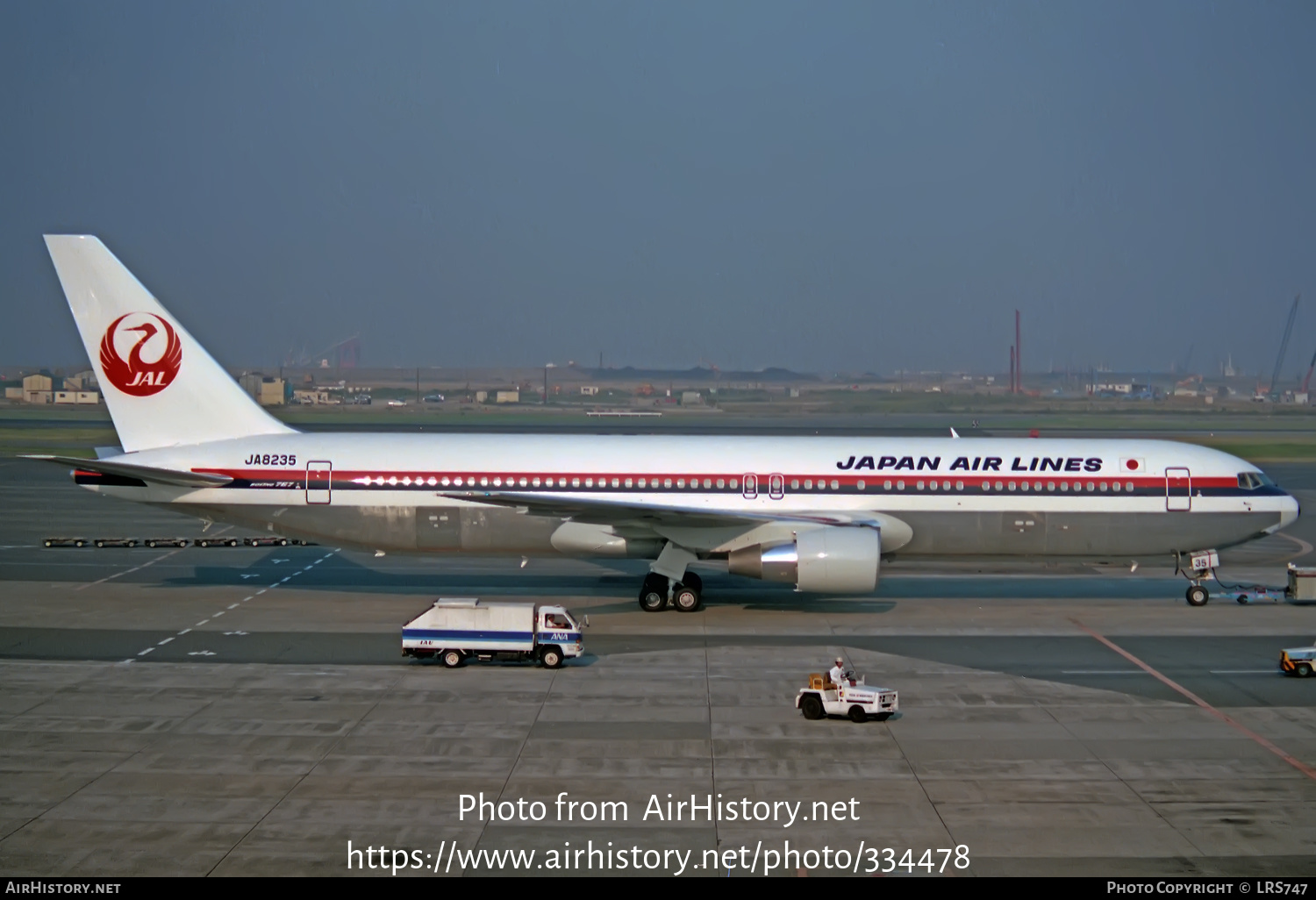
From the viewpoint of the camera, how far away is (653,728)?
17094 mm

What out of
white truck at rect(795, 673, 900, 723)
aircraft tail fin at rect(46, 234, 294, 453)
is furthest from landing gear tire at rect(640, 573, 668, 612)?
aircraft tail fin at rect(46, 234, 294, 453)

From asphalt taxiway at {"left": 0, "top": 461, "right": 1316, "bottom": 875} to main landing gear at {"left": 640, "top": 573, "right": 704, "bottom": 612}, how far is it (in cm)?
50

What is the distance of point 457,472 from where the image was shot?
26.8 m

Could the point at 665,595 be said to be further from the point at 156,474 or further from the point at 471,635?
the point at 156,474

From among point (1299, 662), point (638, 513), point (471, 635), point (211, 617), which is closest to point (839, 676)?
point (471, 635)

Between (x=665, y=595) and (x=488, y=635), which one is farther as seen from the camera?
(x=665, y=595)

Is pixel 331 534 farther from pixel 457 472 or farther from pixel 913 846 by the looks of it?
pixel 913 846

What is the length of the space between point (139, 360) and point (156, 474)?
3.15m

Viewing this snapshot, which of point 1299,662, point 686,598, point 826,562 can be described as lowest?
point 686,598

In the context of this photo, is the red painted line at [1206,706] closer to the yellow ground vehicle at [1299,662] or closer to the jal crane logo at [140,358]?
the yellow ground vehicle at [1299,662]

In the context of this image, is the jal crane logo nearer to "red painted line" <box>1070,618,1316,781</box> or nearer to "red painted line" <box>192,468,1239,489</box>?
"red painted line" <box>192,468,1239,489</box>

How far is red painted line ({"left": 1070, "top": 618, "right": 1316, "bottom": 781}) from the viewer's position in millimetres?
15578
